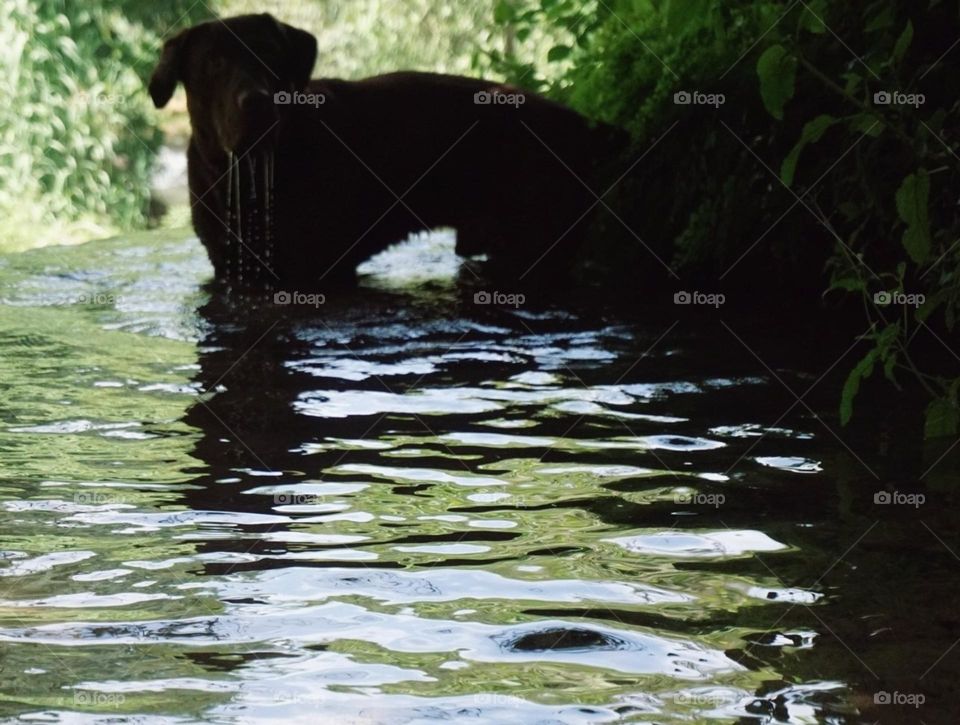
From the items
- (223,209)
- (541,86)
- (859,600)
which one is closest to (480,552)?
(859,600)

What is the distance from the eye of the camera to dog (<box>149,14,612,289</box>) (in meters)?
5.46

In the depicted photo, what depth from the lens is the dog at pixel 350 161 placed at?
5465 mm

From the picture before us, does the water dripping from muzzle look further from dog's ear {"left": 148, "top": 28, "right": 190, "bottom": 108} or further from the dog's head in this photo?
dog's ear {"left": 148, "top": 28, "right": 190, "bottom": 108}

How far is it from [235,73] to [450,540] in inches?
132

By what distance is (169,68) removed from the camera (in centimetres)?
556

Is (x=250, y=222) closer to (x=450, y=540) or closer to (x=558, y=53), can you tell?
(x=558, y=53)

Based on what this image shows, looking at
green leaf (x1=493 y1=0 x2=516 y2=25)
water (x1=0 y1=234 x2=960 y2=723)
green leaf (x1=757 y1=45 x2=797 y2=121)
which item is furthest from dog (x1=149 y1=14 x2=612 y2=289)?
green leaf (x1=757 y1=45 x2=797 y2=121)

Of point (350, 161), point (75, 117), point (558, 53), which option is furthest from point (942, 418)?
point (75, 117)

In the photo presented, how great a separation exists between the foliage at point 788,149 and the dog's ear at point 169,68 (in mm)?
1720

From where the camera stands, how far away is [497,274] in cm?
604

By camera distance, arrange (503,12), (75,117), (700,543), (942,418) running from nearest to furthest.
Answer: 1. (700,543)
2. (942,418)
3. (503,12)
4. (75,117)

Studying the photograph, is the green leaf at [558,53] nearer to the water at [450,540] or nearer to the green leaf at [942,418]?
the water at [450,540]

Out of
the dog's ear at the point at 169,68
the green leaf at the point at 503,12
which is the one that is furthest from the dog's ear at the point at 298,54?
the green leaf at the point at 503,12

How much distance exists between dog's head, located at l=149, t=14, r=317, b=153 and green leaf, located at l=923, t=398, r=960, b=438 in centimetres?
310
